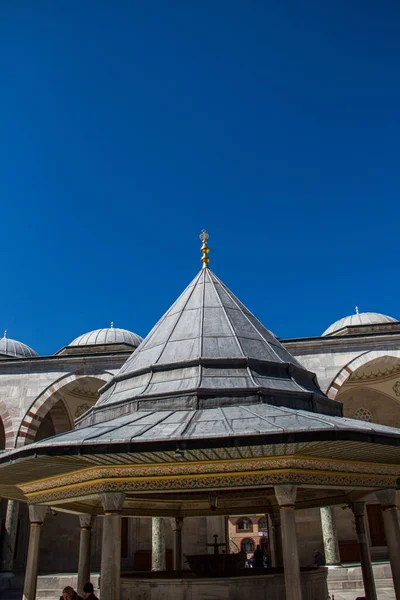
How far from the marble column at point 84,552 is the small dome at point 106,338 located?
29.7 ft

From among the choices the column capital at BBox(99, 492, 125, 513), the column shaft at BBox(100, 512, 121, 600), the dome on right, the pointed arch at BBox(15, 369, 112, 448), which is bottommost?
the column shaft at BBox(100, 512, 121, 600)

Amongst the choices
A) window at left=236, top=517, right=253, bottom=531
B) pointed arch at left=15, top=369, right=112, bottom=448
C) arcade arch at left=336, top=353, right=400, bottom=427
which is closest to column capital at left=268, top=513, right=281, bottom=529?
pointed arch at left=15, top=369, right=112, bottom=448

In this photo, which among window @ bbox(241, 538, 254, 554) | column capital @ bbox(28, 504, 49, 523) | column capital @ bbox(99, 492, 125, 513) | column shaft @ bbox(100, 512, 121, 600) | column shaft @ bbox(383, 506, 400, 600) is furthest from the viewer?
window @ bbox(241, 538, 254, 554)

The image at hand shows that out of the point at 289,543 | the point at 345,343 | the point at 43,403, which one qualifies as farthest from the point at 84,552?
the point at 345,343

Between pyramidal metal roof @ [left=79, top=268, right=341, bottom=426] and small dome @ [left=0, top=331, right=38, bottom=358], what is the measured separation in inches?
439

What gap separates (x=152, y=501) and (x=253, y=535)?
2132cm

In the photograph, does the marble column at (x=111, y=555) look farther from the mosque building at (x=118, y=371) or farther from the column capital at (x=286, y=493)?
the mosque building at (x=118, y=371)

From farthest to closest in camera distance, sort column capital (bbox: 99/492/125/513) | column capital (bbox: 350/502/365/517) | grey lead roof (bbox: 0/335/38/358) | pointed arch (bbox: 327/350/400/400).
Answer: grey lead roof (bbox: 0/335/38/358), pointed arch (bbox: 327/350/400/400), column capital (bbox: 350/502/365/517), column capital (bbox: 99/492/125/513)

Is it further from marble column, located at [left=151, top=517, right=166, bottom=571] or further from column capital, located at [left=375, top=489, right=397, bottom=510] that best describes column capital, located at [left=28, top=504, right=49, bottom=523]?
marble column, located at [left=151, top=517, right=166, bottom=571]

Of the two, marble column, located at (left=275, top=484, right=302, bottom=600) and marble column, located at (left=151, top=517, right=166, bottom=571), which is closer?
marble column, located at (left=275, top=484, right=302, bottom=600)

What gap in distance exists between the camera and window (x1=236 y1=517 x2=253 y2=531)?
25.2 metres

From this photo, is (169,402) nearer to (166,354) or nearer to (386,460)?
(166,354)

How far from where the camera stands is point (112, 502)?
12.7 ft

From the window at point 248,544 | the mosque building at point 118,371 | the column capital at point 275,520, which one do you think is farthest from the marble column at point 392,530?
the window at point 248,544
